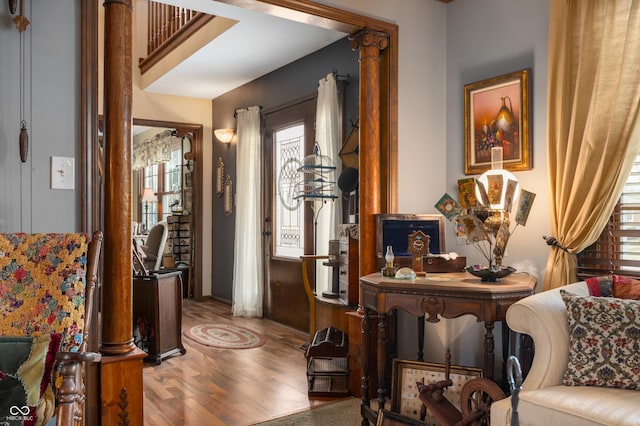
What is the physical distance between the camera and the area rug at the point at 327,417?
9.71 feet

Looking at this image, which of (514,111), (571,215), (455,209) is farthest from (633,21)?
(455,209)

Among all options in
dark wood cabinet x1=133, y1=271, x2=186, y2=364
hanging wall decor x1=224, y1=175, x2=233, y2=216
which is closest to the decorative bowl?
dark wood cabinet x1=133, y1=271, x2=186, y2=364

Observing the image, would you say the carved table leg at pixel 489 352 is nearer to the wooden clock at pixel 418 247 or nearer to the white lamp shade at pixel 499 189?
the wooden clock at pixel 418 247

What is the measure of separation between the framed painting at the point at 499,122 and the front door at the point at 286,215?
1940 mm

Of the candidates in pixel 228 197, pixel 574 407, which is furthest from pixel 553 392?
pixel 228 197

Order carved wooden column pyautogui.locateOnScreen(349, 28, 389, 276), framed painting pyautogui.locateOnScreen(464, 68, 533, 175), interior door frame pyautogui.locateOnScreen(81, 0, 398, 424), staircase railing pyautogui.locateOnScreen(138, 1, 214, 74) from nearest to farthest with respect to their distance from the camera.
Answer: interior door frame pyautogui.locateOnScreen(81, 0, 398, 424), framed painting pyautogui.locateOnScreen(464, 68, 533, 175), carved wooden column pyautogui.locateOnScreen(349, 28, 389, 276), staircase railing pyautogui.locateOnScreen(138, 1, 214, 74)

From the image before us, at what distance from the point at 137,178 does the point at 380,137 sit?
8455mm

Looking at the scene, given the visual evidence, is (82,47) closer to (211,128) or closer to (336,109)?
(336,109)

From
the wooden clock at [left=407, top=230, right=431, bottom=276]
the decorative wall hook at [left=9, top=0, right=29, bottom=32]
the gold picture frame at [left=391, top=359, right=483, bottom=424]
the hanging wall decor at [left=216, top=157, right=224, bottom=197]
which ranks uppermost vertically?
the decorative wall hook at [left=9, top=0, right=29, bottom=32]

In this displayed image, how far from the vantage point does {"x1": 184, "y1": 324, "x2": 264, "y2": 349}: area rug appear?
476 centimetres

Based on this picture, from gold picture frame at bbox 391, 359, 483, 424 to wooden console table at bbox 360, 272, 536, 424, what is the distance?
0.17 metres

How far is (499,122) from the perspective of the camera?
3.30m

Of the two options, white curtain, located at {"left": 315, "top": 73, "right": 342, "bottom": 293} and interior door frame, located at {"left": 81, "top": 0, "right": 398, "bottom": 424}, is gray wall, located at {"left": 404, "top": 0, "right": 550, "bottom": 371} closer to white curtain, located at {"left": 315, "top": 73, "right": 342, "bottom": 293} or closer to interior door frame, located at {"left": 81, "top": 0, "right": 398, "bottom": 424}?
interior door frame, located at {"left": 81, "top": 0, "right": 398, "bottom": 424}

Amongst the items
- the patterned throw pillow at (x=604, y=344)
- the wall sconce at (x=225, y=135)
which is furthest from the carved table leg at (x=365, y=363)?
the wall sconce at (x=225, y=135)
